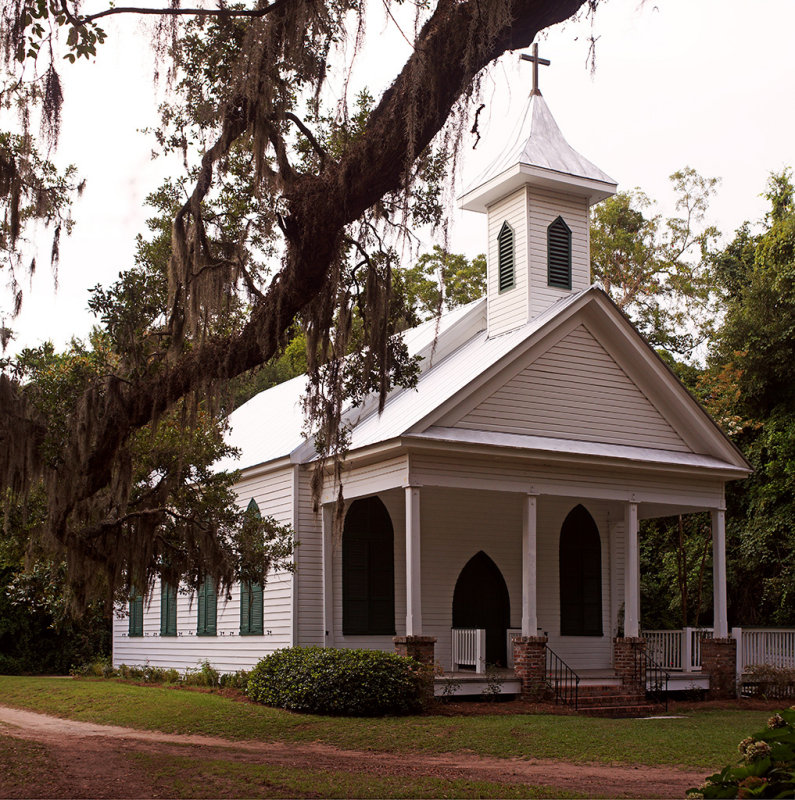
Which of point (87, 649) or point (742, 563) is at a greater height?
point (742, 563)

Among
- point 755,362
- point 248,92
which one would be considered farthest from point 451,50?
point 755,362

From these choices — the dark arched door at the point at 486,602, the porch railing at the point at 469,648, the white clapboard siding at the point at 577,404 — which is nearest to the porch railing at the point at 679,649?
the dark arched door at the point at 486,602

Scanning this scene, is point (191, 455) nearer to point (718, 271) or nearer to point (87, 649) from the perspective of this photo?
point (87, 649)

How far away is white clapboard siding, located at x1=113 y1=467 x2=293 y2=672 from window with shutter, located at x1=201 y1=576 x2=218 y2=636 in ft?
0.45

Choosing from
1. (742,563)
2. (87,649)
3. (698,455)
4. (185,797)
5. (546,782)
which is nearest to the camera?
(185,797)

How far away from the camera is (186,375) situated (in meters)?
11.8

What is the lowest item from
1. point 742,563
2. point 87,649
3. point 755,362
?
point 87,649

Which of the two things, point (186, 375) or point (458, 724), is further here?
point (458, 724)

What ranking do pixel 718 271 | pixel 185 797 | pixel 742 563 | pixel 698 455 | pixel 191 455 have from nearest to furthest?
pixel 185 797 → pixel 191 455 → pixel 698 455 → pixel 742 563 → pixel 718 271

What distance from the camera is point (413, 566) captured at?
16.9 metres

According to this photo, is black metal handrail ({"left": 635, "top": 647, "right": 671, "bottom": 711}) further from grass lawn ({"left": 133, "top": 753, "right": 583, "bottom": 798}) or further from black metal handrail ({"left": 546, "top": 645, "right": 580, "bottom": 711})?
grass lawn ({"left": 133, "top": 753, "right": 583, "bottom": 798})

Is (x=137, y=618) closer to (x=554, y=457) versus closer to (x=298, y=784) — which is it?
(x=554, y=457)

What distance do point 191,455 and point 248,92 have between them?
24.4ft

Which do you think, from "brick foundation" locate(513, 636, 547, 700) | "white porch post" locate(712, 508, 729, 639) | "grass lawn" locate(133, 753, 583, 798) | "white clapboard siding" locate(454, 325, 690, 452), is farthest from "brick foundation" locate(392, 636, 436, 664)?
"white porch post" locate(712, 508, 729, 639)
